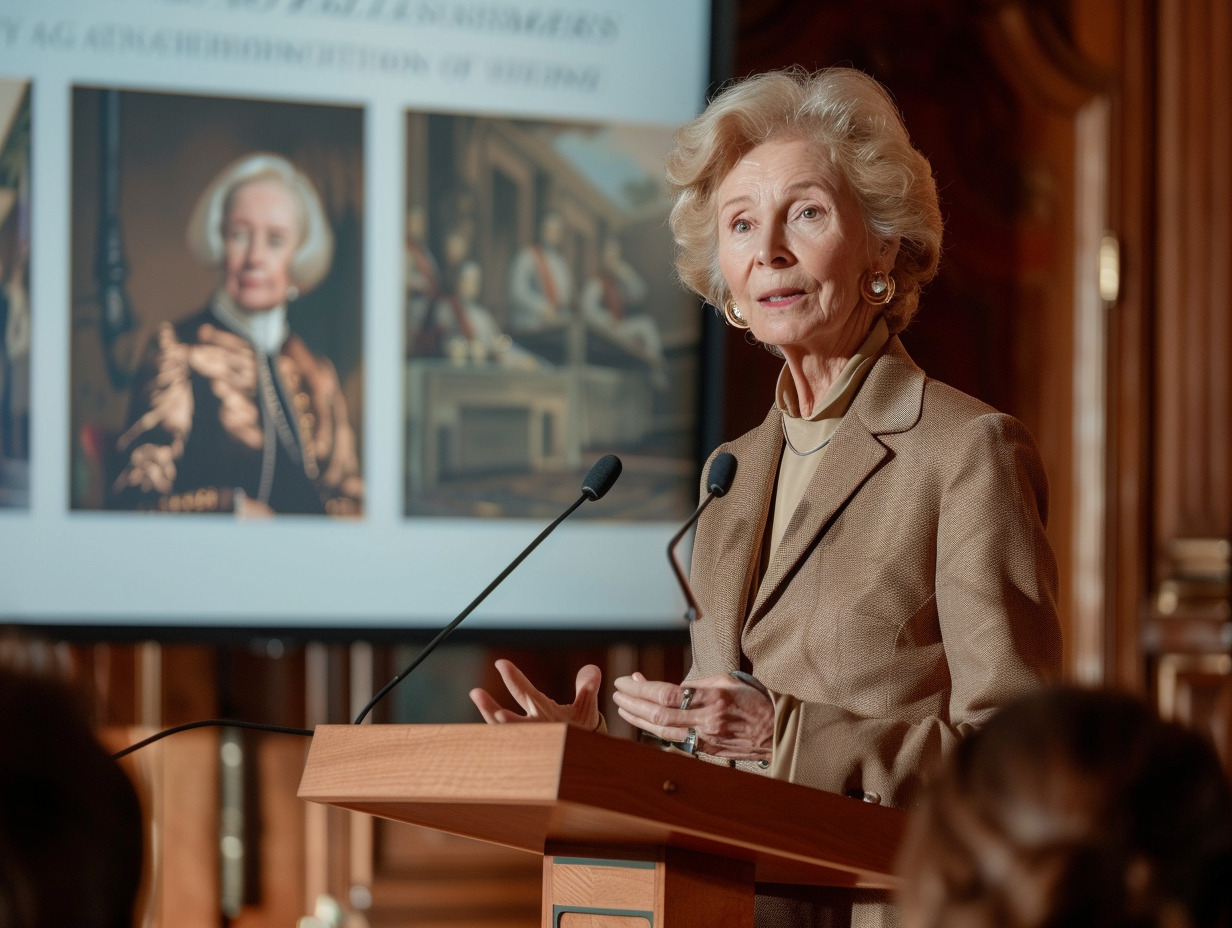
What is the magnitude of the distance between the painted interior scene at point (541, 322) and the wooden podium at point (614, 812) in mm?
2175

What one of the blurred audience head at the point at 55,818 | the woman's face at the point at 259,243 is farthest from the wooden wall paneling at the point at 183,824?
the blurred audience head at the point at 55,818

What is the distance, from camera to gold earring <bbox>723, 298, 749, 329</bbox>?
6.82 feet

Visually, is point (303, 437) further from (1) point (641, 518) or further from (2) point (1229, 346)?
(2) point (1229, 346)

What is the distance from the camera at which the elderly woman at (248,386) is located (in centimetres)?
359

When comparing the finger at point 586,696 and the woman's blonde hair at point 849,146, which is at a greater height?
the woman's blonde hair at point 849,146

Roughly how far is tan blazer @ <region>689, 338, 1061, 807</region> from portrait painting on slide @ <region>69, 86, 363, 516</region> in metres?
1.92

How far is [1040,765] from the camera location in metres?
0.89

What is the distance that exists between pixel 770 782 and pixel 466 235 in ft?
8.59

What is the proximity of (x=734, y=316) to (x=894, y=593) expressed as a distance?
0.54m

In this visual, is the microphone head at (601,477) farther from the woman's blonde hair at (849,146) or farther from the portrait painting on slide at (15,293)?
the portrait painting on slide at (15,293)

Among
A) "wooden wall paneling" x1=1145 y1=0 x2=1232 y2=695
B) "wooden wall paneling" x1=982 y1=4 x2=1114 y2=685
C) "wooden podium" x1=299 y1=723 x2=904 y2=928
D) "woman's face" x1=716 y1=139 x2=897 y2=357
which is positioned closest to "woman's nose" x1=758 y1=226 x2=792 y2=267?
"woman's face" x1=716 y1=139 x2=897 y2=357

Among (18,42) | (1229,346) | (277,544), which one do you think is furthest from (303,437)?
(1229,346)

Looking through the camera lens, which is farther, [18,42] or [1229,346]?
[1229,346]

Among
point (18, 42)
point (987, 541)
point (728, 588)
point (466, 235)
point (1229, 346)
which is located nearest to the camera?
point (987, 541)
